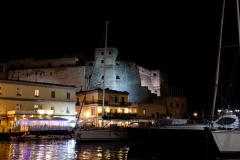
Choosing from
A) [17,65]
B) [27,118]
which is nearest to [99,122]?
[27,118]

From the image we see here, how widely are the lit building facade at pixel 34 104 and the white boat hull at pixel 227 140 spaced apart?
2558 cm

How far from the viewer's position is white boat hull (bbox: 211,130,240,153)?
18.5 m

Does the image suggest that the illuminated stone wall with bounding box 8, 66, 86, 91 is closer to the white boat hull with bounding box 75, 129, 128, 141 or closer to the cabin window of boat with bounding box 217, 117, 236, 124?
the white boat hull with bounding box 75, 129, 128, 141

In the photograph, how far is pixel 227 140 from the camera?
1867cm

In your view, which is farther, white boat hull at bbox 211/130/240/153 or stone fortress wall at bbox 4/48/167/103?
stone fortress wall at bbox 4/48/167/103

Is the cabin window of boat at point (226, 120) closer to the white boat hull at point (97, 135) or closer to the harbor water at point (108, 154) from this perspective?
the harbor water at point (108, 154)

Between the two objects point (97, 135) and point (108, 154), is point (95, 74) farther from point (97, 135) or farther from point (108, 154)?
point (108, 154)

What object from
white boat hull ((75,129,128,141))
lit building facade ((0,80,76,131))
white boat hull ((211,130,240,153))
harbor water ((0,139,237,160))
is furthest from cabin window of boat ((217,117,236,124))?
lit building facade ((0,80,76,131))

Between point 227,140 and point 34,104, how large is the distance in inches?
1199

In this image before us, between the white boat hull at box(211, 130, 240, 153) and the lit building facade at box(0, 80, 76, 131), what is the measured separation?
25.6 metres

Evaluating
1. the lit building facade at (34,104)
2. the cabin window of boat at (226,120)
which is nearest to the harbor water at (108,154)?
the cabin window of boat at (226,120)

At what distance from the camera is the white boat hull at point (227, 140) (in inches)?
728

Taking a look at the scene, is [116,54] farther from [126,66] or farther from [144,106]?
[144,106]

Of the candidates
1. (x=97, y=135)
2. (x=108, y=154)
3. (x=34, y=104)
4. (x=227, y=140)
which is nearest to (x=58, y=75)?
(x=34, y=104)
